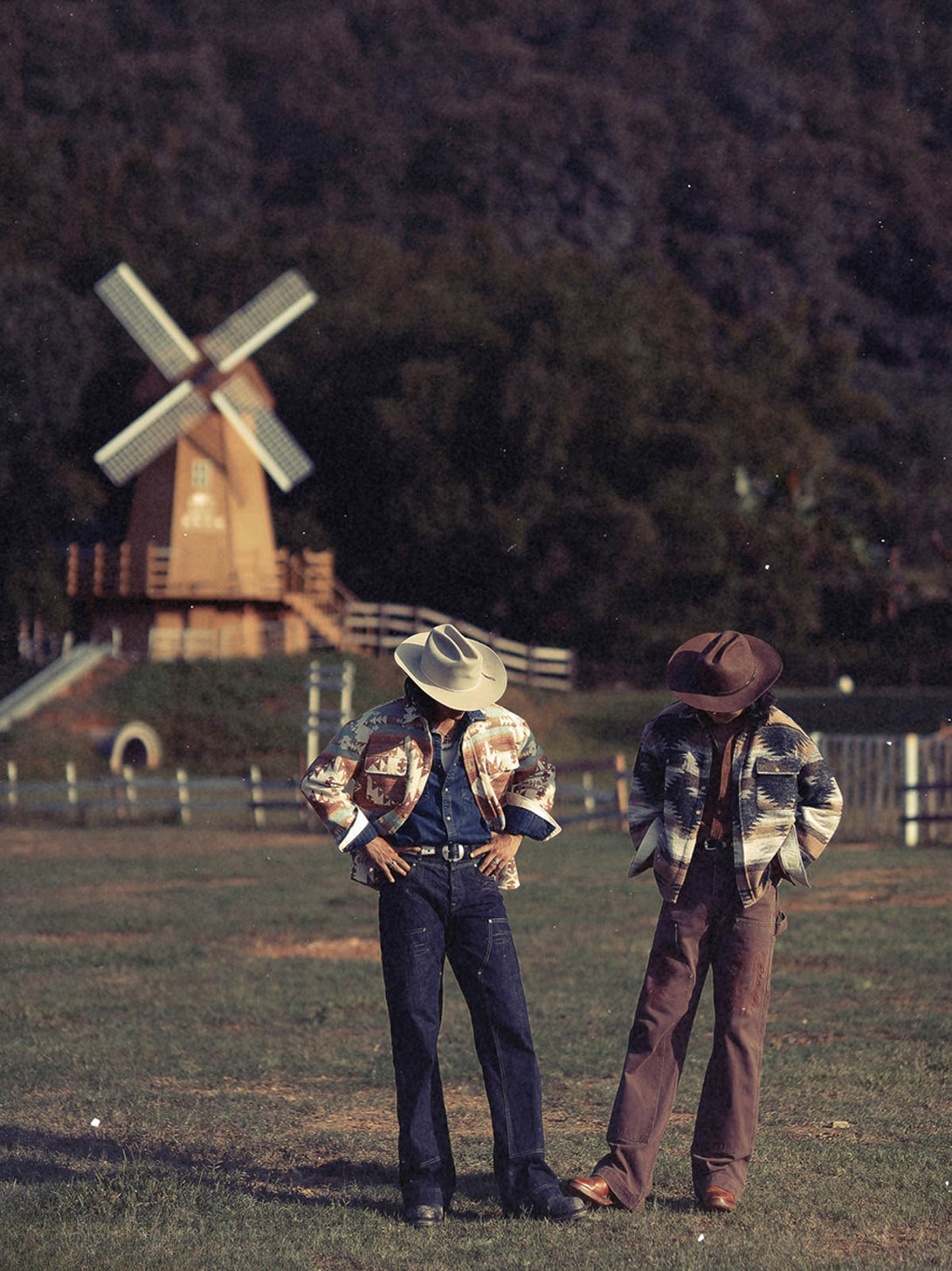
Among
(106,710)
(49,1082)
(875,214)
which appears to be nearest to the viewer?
(49,1082)

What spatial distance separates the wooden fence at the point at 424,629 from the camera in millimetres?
49094

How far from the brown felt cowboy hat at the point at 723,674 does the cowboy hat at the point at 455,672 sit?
641 mm

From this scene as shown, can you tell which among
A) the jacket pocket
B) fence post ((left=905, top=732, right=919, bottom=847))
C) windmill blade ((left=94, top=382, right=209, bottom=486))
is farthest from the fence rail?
the jacket pocket

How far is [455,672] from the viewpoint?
6.48 metres

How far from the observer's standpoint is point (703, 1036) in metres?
10.9

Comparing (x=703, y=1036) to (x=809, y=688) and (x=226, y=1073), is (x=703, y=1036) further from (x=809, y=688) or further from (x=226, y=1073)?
(x=809, y=688)

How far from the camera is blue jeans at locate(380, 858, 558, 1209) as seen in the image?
6434mm

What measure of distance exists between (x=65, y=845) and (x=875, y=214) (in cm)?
12499

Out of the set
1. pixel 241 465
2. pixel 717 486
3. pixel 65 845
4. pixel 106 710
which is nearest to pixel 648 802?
pixel 65 845

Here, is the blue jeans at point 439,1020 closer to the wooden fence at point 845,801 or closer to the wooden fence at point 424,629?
the wooden fence at point 845,801

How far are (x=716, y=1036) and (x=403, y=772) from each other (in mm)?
1430

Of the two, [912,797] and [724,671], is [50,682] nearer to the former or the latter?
[912,797]

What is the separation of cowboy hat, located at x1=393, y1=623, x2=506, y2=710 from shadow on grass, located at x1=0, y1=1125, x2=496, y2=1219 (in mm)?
1792

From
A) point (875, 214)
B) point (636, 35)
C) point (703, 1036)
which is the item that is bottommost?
point (703, 1036)
